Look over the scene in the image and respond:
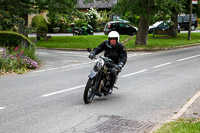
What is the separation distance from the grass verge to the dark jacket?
283 cm

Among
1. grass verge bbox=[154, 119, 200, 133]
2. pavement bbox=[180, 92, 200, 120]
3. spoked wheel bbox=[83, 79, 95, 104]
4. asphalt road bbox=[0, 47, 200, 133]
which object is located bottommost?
asphalt road bbox=[0, 47, 200, 133]

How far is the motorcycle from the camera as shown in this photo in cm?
834

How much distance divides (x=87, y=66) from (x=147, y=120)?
361 inches

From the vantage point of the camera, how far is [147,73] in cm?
1382

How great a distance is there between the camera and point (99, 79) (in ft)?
28.6

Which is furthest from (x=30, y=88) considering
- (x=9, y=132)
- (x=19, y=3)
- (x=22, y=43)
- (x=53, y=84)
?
(x=19, y=3)

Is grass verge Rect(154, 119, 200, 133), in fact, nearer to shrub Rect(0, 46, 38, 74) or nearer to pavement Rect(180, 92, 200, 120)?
pavement Rect(180, 92, 200, 120)

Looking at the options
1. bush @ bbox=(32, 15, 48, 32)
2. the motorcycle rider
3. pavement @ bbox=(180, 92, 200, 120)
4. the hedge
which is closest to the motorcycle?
the motorcycle rider

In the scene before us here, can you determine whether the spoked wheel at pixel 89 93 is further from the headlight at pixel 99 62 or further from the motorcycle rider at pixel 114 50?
the motorcycle rider at pixel 114 50

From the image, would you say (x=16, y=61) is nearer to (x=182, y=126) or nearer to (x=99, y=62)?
(x=99, y=62)

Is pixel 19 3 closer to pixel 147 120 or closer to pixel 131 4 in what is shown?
Result: pixel 131 4

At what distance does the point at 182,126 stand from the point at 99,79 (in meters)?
2.89

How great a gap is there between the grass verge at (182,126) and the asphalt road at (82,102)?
0.42 m

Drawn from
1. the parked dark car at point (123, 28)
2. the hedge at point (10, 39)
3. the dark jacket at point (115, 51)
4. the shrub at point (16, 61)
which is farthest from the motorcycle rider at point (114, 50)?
the parked dark car at point (123, 28)
